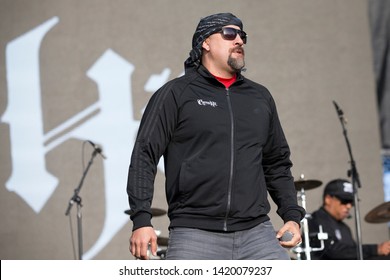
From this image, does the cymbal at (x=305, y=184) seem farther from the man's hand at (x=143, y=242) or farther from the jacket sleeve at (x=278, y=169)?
the man's hand at (x=143, y=242)

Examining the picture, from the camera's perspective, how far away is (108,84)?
25.6 ft

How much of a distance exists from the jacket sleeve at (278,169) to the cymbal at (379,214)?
135 inches

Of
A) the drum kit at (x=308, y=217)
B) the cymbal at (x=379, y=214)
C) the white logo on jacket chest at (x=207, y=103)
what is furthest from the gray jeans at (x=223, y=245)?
the cymbal at (x=379, y=214)

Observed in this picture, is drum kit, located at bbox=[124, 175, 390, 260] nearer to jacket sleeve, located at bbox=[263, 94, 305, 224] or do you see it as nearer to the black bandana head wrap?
jacket sleeve, located at bbox=[263, 94, 305, 224]

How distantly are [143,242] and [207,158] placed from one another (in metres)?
0.44

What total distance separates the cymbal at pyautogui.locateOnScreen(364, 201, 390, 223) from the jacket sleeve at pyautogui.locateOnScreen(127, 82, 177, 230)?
3.78 metres

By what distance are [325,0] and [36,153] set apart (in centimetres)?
340

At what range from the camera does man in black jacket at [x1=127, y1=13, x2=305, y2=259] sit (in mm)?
2949

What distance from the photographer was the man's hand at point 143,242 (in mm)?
2758

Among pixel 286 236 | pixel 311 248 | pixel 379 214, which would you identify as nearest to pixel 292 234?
pixel 286 236
